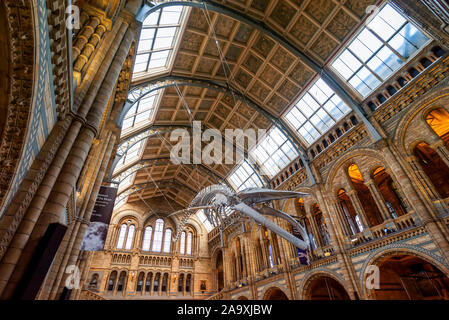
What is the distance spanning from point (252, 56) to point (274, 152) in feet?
24.6

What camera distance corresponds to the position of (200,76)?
55.7ft

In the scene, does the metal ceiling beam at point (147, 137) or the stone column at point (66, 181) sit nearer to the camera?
the stone column at point (66, 181)

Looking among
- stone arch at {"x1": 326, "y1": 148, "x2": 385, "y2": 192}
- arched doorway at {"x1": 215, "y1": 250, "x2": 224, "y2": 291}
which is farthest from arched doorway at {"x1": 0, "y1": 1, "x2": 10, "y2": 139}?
arched doorway at {"x1": 215, "y1": 250, "x2": 224, "y2": 291}

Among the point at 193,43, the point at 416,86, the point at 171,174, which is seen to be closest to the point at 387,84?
the point at 416,86

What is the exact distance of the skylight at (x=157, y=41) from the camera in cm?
1206

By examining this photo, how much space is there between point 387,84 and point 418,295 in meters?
11.4

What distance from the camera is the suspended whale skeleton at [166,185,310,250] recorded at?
10055 mm

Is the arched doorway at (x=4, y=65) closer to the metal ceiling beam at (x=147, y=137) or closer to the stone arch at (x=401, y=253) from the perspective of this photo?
the metal ceiling beam at (x=147, y=137)

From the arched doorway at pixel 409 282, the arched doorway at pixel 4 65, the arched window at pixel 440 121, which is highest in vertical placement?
the arched window at pixel 440 121

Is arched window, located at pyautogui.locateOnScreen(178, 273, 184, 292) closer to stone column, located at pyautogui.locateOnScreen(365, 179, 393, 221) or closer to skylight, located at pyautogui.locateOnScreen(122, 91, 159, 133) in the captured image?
skylight, located at pyautogui.locateOnScreen(122, 91, 159, 133)

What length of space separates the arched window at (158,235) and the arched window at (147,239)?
57cm

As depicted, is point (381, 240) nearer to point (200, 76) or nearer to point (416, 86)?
point (416, 86)

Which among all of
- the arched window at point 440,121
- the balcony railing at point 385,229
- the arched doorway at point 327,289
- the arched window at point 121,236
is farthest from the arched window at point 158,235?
the arched window at point 440,121

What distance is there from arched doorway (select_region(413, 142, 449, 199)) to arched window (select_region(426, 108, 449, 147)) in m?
1.15
